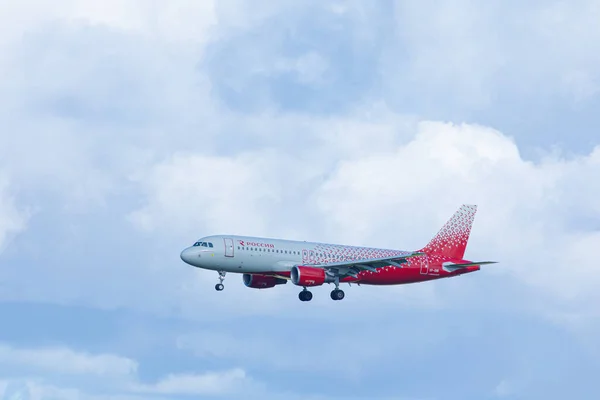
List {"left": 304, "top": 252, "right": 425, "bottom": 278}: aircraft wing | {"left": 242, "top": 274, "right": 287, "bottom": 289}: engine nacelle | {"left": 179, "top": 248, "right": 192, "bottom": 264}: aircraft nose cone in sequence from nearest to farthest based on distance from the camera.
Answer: {"left": 179, "top": 248, "right": 192, "bottom": 264}: aircraft nose cone < {"left": 304, "top": 252, "right": 425, "bottom": 278}: aircraft wing < {"left": 242, "top": 274, "right": 287, "bottom": 289}: engine nacelle

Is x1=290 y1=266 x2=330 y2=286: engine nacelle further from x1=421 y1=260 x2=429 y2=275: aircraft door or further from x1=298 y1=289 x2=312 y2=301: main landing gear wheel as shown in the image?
x1=421 y1=260 x2=429 y2=275: aircraft door

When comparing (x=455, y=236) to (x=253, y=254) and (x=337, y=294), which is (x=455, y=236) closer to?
(x=337, y=294)

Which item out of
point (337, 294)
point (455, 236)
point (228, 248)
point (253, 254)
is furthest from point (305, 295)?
point (455, 236)

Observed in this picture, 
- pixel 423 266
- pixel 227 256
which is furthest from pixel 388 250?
pixel 227 256

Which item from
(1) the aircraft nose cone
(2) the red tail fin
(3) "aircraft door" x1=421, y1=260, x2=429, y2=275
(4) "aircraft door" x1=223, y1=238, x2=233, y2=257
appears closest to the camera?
(1) the aircraft nose cone

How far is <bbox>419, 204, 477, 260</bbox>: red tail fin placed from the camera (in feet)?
400

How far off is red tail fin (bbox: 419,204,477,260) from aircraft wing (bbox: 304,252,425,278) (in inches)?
409

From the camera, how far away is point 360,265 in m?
110

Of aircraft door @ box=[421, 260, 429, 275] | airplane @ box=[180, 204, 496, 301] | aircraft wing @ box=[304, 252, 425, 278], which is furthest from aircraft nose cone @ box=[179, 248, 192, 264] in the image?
aircraft door @ box=[421, 260, 429, 275]

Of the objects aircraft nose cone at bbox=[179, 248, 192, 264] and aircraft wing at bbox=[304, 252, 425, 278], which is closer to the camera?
aircraft nose cone at bbox=[179, 248, 192, 264]

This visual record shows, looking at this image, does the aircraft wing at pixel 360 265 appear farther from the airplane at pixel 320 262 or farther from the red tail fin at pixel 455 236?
the red tail fin at pixel 455 236

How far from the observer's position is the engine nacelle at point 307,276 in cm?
10731

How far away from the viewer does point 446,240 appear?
12294cm

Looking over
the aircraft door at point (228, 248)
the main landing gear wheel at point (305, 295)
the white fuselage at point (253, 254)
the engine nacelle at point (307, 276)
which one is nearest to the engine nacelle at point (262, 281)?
the main landing gear wheel at point (305, 295)
